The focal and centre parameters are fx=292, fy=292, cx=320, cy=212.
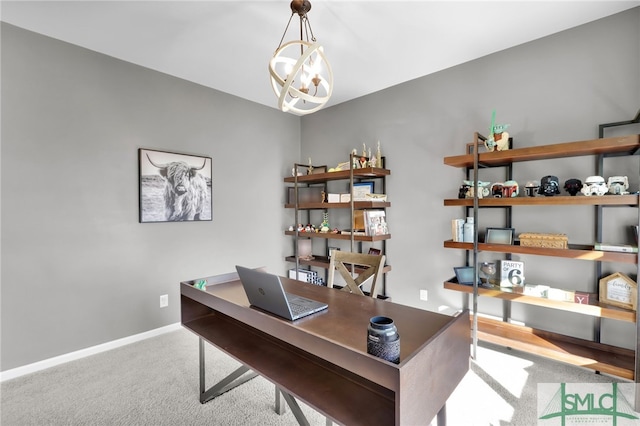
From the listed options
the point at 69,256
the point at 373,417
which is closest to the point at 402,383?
the point at 373,417

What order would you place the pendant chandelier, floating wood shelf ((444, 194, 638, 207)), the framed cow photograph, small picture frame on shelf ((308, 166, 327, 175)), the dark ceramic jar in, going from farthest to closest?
1. small picture frame on shelf ((308, 166, 327, 175))
2. the framed cow photograph
3. floating wood shelf ((444, 194, 638, 207))
4. the pendant chandelier
5. the dark ceramic jar

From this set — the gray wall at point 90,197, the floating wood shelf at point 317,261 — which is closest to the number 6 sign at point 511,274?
the floating wood shelf at point 317,261

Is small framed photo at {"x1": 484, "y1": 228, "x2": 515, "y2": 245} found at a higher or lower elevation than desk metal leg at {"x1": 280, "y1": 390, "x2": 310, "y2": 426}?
higher

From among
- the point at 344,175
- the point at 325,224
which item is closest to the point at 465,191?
the point at 344,175

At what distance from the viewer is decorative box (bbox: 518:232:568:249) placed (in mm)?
2164

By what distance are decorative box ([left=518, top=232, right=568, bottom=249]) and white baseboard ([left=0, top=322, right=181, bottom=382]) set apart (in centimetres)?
348

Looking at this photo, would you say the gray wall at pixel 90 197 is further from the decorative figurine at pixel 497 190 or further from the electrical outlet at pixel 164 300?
the decorative figurine at pixel 497 190

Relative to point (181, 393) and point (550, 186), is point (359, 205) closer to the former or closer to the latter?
point (550, 186)

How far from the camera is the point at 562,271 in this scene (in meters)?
2.40

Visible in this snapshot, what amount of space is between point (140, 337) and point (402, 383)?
2995mm

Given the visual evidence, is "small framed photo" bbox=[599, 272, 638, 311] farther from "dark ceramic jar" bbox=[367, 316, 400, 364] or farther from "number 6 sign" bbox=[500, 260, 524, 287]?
"dark ceramic jar" bbox=[367, 316, 400, 364]
